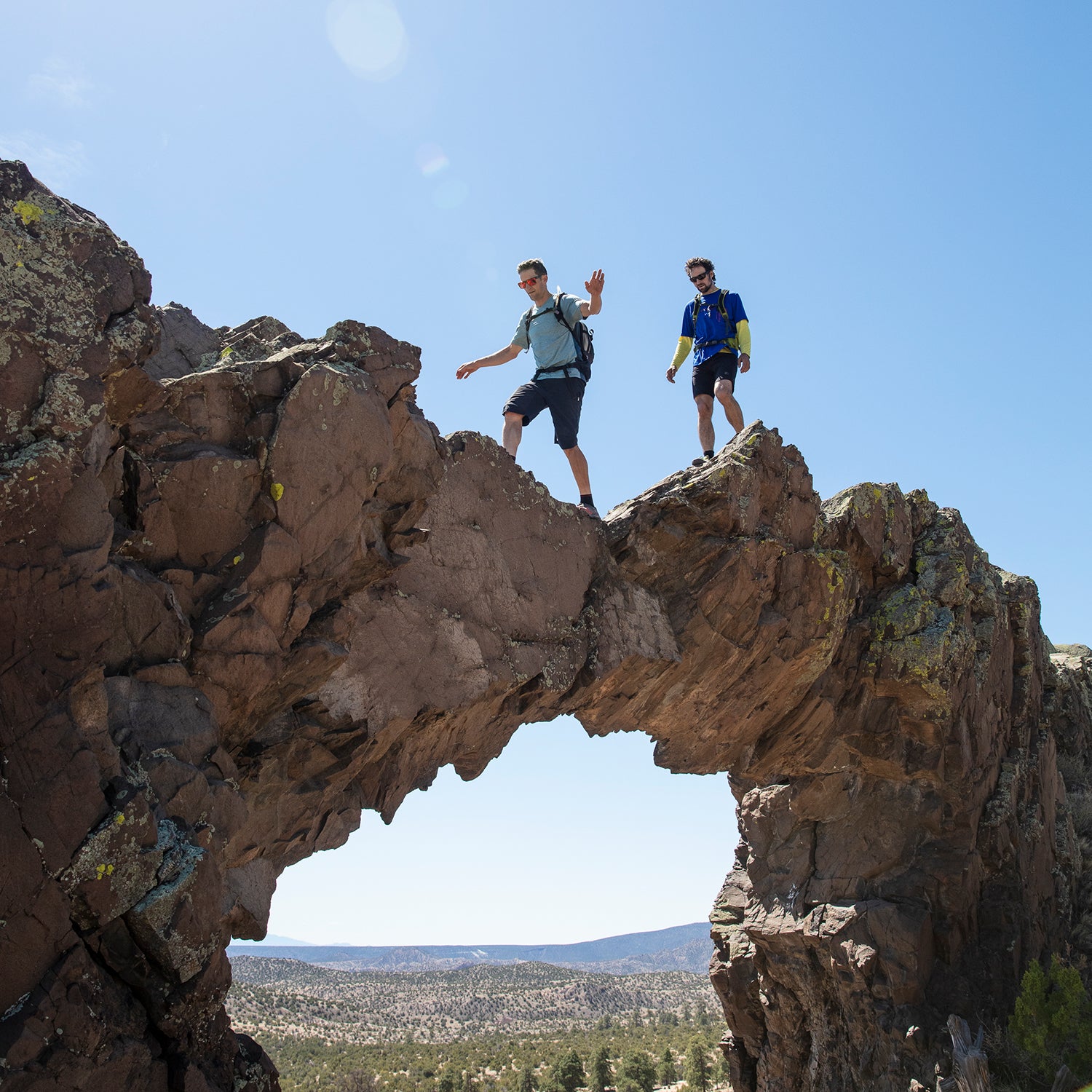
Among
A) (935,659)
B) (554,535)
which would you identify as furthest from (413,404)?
(935,659)

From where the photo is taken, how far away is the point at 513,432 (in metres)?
11.4

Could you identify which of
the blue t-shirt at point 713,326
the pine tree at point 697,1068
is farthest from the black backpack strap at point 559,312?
the pine tree at point 697,1068

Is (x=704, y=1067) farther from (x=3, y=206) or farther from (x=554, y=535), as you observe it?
(x=3, y=206)

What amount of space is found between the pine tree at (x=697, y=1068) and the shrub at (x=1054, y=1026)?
2018 centimetres

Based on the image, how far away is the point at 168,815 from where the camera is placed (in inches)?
286

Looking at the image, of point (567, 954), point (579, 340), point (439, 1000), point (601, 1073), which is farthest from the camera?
point (567, 954)

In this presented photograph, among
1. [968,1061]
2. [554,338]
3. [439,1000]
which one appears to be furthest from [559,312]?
[439,1000]

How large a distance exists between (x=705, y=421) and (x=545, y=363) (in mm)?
2681

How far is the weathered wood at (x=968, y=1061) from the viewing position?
44.0ft

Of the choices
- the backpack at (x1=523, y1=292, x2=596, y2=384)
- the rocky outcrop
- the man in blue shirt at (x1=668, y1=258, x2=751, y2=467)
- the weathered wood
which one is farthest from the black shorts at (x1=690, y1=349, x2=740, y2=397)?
the weathered wood

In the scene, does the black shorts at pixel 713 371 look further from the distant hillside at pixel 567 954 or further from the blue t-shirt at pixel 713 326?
the distant hillside at pixel 567 954

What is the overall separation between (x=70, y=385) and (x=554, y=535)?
557 centimetres

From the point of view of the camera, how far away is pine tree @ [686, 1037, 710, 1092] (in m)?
31.9

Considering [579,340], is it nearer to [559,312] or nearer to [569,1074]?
[559,312]
